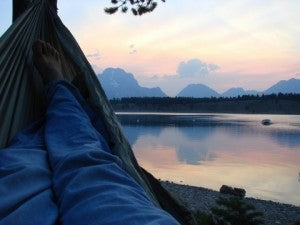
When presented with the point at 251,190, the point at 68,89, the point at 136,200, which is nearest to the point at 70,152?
the point at 136,200

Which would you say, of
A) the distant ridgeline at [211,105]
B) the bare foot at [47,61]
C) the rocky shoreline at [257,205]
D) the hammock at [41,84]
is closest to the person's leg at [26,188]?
the hammock at [41,84]

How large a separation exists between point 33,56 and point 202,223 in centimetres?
211

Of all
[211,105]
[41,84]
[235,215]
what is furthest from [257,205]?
[211,105]

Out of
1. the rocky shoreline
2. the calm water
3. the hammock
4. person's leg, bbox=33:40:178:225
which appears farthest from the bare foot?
the calm water

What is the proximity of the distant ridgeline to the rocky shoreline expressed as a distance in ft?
251

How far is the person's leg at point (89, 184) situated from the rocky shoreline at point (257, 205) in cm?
692

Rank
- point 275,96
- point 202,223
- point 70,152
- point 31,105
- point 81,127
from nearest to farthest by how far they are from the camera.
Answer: point 70,152 < point 81,127 < point 31,105 < point 202,223 < point 275,96

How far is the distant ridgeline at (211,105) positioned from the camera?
8625cm

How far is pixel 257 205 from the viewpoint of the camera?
959cm

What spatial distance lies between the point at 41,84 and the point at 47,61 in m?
0.12

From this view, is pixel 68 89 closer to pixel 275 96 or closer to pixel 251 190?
pixel 251 190

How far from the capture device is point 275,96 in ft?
279

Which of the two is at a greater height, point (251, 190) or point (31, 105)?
point (31, 105)

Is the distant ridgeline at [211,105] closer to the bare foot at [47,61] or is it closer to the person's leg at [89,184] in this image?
the bare foot at [47,61]
